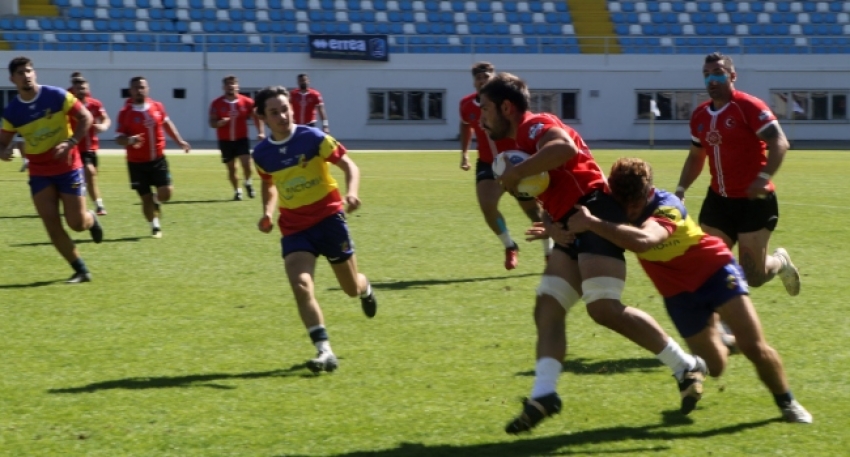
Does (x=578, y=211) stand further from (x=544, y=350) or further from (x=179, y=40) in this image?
(x=179, y=40)

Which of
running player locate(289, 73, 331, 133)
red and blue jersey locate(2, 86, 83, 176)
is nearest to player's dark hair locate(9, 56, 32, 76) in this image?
red and blue jersey locate(2, 86, 83, 176)

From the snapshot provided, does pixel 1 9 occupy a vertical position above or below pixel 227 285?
above

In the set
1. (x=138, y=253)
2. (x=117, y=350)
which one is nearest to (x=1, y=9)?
(x=138, y=253)

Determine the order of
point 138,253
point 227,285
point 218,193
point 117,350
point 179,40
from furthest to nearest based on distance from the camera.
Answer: point 179,40 → point 218,193 → point 138,253 → point 227,285 → point 117,350

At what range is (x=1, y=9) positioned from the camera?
4378 centimetres

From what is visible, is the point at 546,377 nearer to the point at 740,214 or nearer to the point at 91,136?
the point at 740,214

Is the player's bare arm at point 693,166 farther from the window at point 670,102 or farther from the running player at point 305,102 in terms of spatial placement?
the window at point 670,102

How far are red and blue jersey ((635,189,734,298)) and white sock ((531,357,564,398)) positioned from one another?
0.71 m

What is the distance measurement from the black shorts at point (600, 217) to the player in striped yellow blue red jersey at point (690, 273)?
69mm

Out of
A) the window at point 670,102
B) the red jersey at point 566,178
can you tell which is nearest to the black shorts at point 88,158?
the red jersey at point 566,178

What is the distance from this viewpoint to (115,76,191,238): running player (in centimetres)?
1552

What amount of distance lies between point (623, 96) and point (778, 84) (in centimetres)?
613

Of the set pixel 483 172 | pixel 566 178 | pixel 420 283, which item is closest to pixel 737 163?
pixel 566 178

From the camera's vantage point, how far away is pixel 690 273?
615cm
